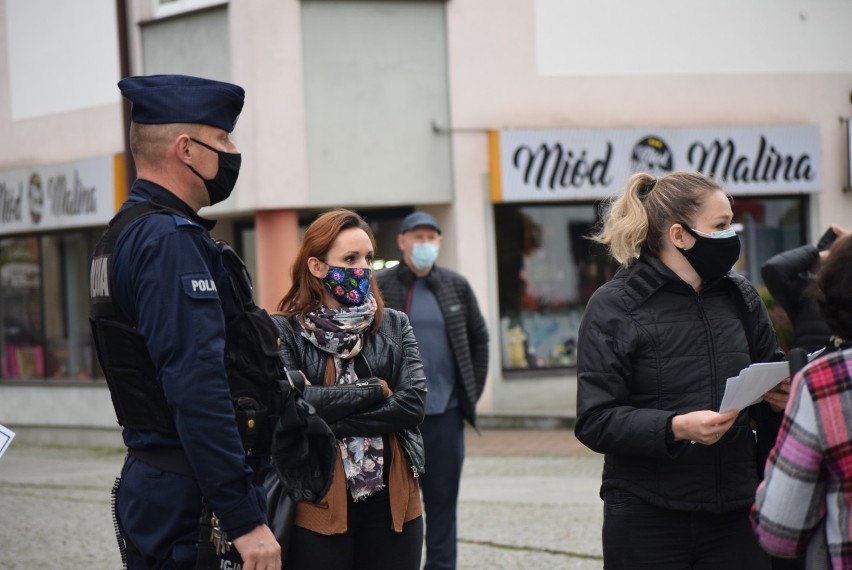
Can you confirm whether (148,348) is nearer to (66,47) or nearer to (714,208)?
(714,208)

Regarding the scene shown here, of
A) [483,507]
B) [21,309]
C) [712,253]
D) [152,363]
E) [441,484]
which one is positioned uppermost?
[712,253]

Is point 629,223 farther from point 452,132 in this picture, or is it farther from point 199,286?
point 452,132

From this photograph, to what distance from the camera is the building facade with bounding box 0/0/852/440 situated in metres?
15.6

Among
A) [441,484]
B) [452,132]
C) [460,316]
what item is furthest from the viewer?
[452,132]

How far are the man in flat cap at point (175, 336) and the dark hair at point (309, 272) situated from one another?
116cm

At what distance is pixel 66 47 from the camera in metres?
17.9

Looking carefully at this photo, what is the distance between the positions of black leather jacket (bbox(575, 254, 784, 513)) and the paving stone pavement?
3.54 meters

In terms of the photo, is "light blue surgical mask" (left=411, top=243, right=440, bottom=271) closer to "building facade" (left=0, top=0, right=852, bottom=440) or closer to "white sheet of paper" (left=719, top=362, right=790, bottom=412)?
"white sheet of paper" (left=719, top=362, right=790, bottom=412)

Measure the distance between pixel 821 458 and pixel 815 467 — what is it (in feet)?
0.08

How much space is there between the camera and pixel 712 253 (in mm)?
4160

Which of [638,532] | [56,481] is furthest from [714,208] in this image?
[56,481]

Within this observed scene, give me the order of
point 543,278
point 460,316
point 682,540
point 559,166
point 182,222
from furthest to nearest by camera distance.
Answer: point 543,278 → point 559,166 → point 460,316 → point 682,540 → point 182,222

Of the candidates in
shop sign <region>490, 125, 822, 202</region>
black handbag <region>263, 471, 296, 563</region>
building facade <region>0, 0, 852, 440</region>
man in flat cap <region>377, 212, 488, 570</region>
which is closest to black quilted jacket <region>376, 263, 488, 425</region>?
man in flat cap <region>377, 212, 488, 570</region>

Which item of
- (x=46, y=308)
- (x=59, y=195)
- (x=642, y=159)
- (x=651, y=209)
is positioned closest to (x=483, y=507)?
(x=651, y=209)
